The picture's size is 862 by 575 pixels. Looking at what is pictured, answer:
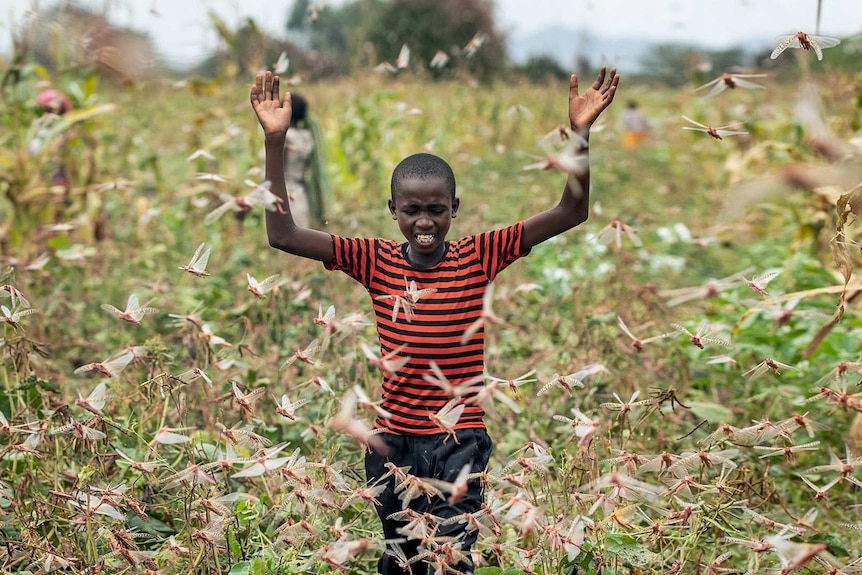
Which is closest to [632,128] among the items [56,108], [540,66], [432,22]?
[540,66]

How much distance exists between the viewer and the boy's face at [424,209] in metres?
1.95

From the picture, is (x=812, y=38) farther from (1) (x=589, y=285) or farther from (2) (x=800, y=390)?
(1) (x=589, y=285)

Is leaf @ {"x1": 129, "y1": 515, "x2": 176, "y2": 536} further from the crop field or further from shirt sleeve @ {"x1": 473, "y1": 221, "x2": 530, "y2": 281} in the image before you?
shirt sleeve @ {"x1": 473, "y1": 221, "x2": 530, "y2": 281}

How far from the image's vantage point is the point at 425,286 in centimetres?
202

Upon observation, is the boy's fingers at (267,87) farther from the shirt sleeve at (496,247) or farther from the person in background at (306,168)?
the person in background at (306,168)

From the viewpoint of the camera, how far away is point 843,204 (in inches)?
78.7

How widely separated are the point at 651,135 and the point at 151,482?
13734mm

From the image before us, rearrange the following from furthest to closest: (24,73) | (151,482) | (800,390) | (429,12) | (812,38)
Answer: (429,12) → (24,73) → (800,390) → (151,482) → (812,38)

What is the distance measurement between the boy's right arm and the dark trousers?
0.49 m

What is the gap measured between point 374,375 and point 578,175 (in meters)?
1.14

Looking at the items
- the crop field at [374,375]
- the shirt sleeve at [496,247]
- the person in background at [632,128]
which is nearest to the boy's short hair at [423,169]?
the shirt sleeve at [496,247]

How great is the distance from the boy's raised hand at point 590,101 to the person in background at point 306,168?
3158 mm

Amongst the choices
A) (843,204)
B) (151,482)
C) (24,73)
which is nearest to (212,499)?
(151,482)

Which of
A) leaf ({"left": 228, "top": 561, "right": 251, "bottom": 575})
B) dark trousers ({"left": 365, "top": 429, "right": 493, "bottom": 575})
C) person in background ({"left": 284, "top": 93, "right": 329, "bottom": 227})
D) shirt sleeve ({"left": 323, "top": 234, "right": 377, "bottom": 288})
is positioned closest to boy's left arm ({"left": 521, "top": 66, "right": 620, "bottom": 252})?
shirt sleeve ({"left": 323, "top": 234, "right": 377, "bottom": 288})
